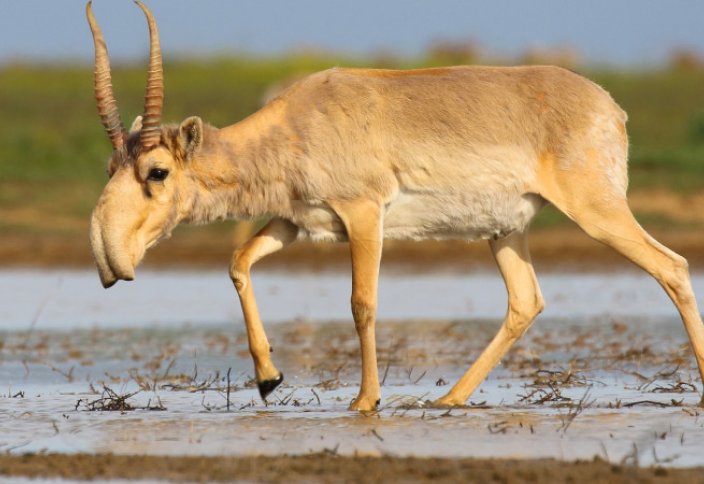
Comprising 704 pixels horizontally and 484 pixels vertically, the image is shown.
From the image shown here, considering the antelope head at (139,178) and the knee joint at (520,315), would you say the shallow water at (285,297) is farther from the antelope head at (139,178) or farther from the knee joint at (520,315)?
the knee joint at (520,315)

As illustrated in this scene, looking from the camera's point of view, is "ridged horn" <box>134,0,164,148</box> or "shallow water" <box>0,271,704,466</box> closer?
"shallow water" <box>0,271,704,466</box>

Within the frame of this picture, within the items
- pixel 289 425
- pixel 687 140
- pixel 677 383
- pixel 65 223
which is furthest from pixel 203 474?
pixel 687 140

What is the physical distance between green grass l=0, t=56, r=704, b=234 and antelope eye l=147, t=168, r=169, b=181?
13196 mm

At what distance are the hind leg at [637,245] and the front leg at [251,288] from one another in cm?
159

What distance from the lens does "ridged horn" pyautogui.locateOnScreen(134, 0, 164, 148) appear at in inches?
331

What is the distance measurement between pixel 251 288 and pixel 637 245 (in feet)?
7.04

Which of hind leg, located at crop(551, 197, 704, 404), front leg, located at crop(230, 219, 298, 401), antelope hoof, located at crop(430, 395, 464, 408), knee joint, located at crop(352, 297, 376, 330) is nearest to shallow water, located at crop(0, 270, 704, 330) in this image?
front leg, located at crop(230, 219, 298, 401)

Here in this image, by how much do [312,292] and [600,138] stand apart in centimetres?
795

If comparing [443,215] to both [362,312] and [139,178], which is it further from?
[139,178]

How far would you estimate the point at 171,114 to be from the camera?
94.7 feet

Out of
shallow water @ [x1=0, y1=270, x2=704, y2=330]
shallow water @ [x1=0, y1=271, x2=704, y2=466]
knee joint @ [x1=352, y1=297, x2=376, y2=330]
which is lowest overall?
shallow water @ [x1=0, y1=270, x2=704, y2=330]

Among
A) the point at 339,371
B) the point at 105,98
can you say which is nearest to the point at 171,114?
the point at 339,371

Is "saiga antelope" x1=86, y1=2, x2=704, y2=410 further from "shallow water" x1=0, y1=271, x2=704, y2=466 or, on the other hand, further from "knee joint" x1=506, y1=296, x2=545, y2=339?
"shallow water" x1=0, y1=271, x2=704, y2=466

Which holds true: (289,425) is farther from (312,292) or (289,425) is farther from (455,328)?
(312,292)
